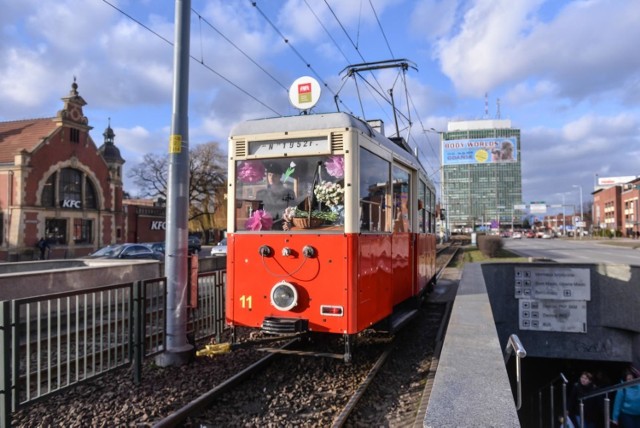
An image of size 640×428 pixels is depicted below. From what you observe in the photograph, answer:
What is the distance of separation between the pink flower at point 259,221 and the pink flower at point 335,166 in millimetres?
975

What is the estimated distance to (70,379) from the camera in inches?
202

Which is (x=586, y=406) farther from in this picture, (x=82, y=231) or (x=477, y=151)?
(x=477, y=151)

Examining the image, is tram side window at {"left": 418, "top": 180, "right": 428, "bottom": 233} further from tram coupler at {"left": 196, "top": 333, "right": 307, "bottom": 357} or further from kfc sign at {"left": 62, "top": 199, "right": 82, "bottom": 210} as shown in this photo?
kfc sign at {"left": 62, "top": 199, "right": 82, "bottom": 210}

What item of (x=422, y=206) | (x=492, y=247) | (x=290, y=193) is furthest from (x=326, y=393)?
(x=492, y=247)

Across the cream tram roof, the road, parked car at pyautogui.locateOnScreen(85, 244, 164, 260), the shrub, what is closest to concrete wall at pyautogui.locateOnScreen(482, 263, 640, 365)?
the road

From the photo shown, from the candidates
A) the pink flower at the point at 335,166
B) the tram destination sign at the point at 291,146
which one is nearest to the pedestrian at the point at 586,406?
the pink flower at the point at 335,166

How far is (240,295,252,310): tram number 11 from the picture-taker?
6127mm

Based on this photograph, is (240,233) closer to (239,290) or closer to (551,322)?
(239,290)

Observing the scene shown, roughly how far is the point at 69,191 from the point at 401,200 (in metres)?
40.0

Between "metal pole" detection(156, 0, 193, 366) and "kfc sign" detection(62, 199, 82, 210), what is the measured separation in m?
37.9

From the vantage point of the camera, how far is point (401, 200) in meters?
7.58

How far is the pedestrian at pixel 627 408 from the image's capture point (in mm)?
9436

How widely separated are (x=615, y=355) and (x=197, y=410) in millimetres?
12111

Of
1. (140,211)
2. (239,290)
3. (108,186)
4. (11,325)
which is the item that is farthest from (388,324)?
(140,211)
